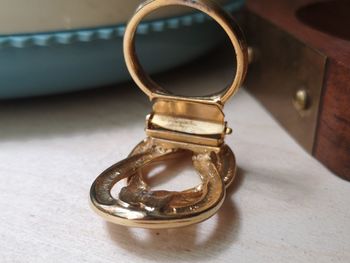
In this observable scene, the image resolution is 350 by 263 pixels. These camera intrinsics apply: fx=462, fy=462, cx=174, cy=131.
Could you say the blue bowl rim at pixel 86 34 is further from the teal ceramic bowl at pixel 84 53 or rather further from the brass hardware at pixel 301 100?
the brass hardware at pixel 301 100

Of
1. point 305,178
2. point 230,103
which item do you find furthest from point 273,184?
point 230,103

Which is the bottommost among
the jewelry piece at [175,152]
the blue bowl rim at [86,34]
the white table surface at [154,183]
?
the white table surface at [154,183]

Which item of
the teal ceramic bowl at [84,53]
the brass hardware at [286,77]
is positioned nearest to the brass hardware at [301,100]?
the brass hardware at [286,77]

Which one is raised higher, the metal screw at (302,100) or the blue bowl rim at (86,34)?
the blue bowl rim at (86,34)

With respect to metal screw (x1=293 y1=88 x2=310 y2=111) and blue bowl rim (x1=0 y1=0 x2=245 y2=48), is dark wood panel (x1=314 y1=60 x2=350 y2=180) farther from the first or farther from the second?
blue bowl rim (x1=0 y1=0 x2=245 y2=48)

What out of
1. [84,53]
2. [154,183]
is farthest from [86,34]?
[154,183]

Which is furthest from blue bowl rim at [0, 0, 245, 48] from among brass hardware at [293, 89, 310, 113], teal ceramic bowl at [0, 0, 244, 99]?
brass hardware at [293, 89, 310, 113]

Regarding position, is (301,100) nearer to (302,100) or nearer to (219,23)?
(302,100)
